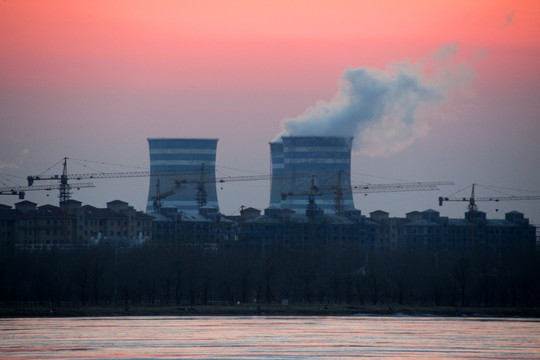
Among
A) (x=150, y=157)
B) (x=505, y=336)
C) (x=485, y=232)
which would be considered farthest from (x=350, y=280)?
(x=485, y=232)

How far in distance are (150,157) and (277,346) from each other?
57.7 metres

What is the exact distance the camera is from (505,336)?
106 ft

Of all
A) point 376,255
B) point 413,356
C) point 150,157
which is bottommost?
point 413,356

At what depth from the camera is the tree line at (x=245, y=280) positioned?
50844mm

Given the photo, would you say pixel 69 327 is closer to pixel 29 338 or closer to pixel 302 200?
pixel 29 338

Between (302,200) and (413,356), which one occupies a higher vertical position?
(302,200)

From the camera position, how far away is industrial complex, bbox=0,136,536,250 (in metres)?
79.5

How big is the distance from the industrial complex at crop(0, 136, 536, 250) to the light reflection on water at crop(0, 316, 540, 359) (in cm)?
4049

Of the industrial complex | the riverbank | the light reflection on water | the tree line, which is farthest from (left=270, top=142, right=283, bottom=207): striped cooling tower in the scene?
the light reflection on water

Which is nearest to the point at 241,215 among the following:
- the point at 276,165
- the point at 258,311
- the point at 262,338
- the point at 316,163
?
the point at 276,165

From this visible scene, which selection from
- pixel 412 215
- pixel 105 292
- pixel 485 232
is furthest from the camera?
pixel 412 215

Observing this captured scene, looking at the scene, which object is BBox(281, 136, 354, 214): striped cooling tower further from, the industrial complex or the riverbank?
the riverbank

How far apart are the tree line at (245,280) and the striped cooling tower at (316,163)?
15020 millimetres

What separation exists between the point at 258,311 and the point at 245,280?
8.88m
